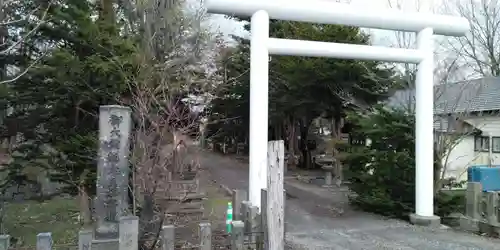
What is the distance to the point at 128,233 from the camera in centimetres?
489

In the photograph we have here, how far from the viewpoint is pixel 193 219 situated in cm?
847

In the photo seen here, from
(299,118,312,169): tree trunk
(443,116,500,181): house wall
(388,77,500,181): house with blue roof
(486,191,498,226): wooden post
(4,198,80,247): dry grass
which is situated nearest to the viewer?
(4,198,80,247): dry grass

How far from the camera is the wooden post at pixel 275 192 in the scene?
480 cm

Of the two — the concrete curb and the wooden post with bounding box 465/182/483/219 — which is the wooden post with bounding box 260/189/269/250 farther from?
the concrete curb

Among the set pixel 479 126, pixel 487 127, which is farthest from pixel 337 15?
pixel 487 127

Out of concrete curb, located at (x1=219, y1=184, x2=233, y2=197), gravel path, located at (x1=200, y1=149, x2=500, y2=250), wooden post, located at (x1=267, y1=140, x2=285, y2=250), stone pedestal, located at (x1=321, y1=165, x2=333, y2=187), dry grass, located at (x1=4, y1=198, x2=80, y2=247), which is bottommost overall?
dry grass, located at (x1=4, y1=198, x2=80, y2=247)

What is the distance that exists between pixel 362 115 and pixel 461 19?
3.07 metres

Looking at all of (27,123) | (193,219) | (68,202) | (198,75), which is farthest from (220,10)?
(68,202)

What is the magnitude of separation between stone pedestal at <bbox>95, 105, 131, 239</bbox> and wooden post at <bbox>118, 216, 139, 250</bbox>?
1161mm

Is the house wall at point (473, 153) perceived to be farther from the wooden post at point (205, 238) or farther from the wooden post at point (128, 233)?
the wooden post at point (128, 233)

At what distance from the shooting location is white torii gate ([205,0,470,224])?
7.00 m

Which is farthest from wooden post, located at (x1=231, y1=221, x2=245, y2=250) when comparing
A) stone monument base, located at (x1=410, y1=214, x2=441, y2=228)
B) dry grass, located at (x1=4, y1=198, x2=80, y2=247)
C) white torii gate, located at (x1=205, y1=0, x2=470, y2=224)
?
stone monument base, located at (x1=410, y1=214, x2=441, y2=228)

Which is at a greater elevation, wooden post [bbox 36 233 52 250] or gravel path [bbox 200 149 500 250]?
wooden post [bbox 36 233 52 250]

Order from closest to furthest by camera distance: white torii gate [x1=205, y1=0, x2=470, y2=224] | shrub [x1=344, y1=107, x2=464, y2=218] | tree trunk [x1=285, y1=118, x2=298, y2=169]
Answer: white torii gate [x1=205, y1=0, x2=470, y2=224] → shrub [x1=344, y1=107, x2=464, y2=218] → tree trunk [x1=285, y1=118, x2=298, y2=169]
